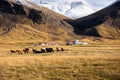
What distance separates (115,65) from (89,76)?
17.3 feet

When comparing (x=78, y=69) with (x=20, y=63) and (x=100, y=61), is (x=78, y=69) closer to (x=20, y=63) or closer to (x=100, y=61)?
(x=100, y=61)

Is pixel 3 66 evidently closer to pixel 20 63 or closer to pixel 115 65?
pixel 20 63

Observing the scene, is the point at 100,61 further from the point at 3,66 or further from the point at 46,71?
the point at 3,66

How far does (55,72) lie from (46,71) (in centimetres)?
126

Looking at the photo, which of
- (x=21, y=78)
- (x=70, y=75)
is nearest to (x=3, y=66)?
(x=21, y=78)

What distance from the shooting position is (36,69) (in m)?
35.9

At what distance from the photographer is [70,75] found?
3291 centimetres

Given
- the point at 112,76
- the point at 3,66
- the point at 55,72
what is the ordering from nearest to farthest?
the point at 112,76 → the point at 55,72 → the point at 3,66

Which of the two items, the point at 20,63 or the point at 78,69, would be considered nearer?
the point at 78,69

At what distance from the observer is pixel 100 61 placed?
39625 mm

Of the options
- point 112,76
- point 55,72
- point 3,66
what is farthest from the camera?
point 3,66

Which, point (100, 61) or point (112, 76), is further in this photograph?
point (100, 61)

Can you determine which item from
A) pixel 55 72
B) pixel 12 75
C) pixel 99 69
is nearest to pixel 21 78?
pixel 12 75

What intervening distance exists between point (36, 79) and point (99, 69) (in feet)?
25.6
